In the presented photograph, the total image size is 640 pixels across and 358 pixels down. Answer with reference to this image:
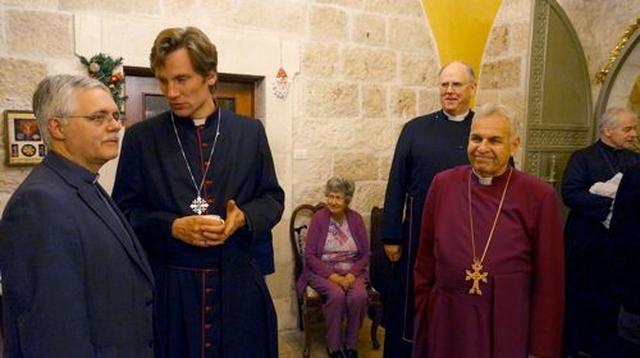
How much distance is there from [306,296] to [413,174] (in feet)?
3.97

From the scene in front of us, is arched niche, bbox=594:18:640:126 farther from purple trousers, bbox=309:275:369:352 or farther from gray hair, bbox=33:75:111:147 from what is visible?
gray hair, bbox=33:75:111:147

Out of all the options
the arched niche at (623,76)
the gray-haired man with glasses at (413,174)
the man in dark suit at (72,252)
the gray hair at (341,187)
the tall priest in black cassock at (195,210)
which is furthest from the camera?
the arched niche at (623,76)

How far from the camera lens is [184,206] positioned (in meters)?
1.60

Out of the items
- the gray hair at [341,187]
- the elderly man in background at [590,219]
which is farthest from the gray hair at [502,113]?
the gray hair at [341,187]

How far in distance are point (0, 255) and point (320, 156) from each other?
2.71m

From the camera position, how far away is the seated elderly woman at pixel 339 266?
10.1ft

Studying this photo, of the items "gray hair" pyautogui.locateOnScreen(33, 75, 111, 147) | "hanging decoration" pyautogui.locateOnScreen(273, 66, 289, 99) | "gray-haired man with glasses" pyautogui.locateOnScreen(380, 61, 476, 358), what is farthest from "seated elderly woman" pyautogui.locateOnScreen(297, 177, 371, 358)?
"gray hair" pyautogui.locateOnScreen(33, 75, 111, 147)

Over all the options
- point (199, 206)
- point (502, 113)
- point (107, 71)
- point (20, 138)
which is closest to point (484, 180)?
point (502, 113)

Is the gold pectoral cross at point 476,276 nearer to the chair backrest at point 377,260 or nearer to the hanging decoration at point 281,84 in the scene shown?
the chair backrest at point 377,260

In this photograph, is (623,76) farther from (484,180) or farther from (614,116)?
(484,180)

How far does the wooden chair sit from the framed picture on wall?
1.70 m

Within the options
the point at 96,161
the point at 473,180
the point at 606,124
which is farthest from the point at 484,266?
the point at 606,124

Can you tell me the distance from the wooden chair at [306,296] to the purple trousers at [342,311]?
2.9 inches

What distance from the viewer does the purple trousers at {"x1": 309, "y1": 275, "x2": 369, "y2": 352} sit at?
3.05 m
